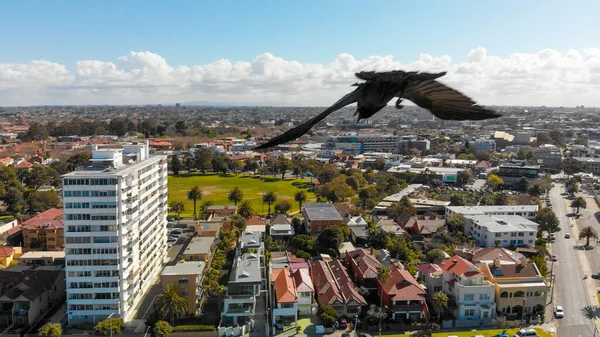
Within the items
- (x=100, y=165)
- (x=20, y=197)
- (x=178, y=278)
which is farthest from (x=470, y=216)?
(x=20, y=197)

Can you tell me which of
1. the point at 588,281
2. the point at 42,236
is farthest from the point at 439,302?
the point at 42,236

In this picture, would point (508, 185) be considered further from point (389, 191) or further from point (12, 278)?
point (12, 278)

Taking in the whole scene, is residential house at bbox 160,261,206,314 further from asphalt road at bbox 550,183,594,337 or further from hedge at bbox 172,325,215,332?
asphalt road at bbox 550,183,594,337

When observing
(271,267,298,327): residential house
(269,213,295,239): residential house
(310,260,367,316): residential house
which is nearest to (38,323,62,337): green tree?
(271,267,298,327): residential house

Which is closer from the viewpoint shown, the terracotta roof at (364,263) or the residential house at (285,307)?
the residential house at (285,307)

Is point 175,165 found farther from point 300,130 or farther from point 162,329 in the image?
point 300,130

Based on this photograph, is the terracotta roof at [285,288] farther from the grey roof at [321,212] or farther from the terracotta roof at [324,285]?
the grey roof at [321,212]

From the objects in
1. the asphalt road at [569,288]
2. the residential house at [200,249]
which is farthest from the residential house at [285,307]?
the asphalt road at [569,288]
